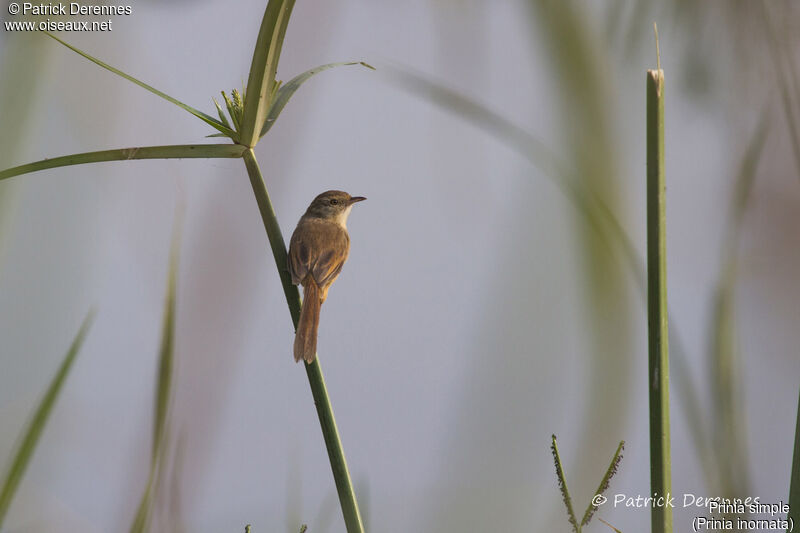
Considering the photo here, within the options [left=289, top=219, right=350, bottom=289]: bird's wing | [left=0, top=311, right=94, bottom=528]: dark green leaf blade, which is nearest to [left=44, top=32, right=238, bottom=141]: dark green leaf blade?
[left=0, top=311, right=94, bottom=528]: dark green leaf blade

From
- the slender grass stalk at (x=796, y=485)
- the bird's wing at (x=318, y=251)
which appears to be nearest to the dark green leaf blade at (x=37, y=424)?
the slender grass stalk at (x=796, y=485)

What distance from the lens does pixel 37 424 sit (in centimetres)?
86

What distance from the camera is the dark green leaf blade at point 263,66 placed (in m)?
1.06

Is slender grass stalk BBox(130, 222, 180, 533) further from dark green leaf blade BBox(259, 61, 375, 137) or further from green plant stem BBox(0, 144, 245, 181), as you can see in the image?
dark green leaf blade BBox(259, 61, 375, 137)

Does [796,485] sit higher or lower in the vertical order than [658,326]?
lower

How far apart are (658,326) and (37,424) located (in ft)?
2.28

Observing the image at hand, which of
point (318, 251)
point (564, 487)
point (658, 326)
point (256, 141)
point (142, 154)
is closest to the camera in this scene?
point (658, 326)

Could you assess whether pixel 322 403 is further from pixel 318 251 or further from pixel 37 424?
pixel 318 251

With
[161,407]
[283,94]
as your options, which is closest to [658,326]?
[161,407]

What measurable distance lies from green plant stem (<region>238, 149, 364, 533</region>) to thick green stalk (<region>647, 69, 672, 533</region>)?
0.33 metres

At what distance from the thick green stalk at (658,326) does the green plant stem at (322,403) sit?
334mm

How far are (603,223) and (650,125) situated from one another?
0.24 metres

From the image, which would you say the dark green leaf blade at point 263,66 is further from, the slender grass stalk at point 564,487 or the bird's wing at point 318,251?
the bird's wing at point 318,251

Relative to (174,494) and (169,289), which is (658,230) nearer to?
(169,289)
